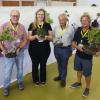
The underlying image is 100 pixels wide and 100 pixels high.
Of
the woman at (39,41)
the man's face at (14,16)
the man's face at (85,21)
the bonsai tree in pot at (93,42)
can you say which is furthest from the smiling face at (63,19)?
the man's face at (14,16)

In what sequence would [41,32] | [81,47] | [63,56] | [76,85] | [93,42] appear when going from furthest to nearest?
1. [76,85]
2. [63,56]
3. [41,32]
4. [81,47]
5. [93,42]

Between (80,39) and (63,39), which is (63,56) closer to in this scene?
(63,39)

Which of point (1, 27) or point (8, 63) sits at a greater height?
point (1, 27)

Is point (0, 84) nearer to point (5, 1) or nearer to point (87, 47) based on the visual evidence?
point (87, 47)

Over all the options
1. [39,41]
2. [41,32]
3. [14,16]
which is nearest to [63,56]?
[39,41]

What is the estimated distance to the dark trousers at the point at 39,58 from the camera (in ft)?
11.8

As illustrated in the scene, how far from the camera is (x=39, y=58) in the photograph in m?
3.67

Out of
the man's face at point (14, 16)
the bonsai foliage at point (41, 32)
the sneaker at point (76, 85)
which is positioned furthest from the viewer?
the sneaker at point (76, 85)

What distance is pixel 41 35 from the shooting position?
11.1 feet

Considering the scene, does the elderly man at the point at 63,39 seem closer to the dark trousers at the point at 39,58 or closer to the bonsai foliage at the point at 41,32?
the dark trousers at the point at 39,58

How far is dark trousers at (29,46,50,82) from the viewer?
11.8 feet

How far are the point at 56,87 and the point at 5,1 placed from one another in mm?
2984

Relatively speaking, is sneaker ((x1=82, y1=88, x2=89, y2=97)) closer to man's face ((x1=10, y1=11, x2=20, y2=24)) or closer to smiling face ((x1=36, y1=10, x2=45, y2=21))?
smiling face ((x1=36, y1=10, x2=45, y2=21))

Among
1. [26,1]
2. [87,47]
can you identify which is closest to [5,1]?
[26,1]
